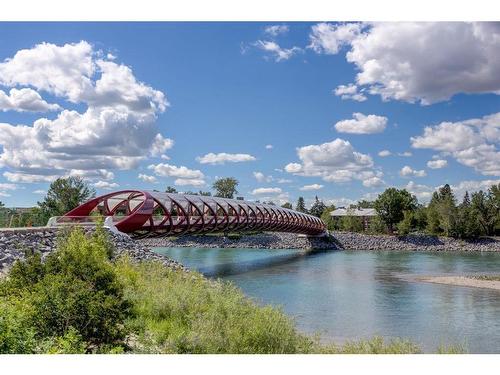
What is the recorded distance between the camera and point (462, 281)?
2758 cm

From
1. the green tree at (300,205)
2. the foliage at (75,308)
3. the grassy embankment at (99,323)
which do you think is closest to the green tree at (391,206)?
the green tree at (300,205)

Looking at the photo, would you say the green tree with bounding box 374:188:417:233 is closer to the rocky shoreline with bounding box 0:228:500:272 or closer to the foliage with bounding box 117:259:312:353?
the rocky shoreline with bounding box 0:228:500:272

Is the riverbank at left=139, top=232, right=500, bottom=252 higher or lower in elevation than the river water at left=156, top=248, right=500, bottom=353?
higher

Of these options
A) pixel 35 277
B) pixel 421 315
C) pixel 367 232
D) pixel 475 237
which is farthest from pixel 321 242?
pixel 35 277

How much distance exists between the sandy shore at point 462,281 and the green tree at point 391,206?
43245 mm

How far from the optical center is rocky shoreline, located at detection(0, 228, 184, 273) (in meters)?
16.1

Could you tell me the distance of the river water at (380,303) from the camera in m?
14.7

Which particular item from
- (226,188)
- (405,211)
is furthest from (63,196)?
(405,211)

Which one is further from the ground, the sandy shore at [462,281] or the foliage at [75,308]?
the foliage at [75,308]

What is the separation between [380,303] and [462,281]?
31.0 ft

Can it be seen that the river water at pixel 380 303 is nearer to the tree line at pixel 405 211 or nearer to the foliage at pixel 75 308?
the foliage at pixel 75 308

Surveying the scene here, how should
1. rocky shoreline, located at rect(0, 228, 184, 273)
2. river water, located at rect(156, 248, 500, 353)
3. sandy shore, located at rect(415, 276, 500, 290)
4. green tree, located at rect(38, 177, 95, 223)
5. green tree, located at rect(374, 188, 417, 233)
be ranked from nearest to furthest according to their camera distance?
river water, located at rect(156, 248, 500, 353) → rocky shoreline, located at rect(0, 228, 184, 273) → sandy shore, located at rect(415, 276, 500, 290) → green tree, located at rect(38, 177, 95, 223) → green tree, located at rect(374, 188, 417, 233)

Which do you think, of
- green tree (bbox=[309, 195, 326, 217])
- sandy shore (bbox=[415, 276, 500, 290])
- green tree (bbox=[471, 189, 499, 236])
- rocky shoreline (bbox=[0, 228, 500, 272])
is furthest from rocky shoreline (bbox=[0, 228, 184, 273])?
green tree (bbox=[309, 195, 326, 217])

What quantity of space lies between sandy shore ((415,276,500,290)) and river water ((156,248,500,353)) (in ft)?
3.57
